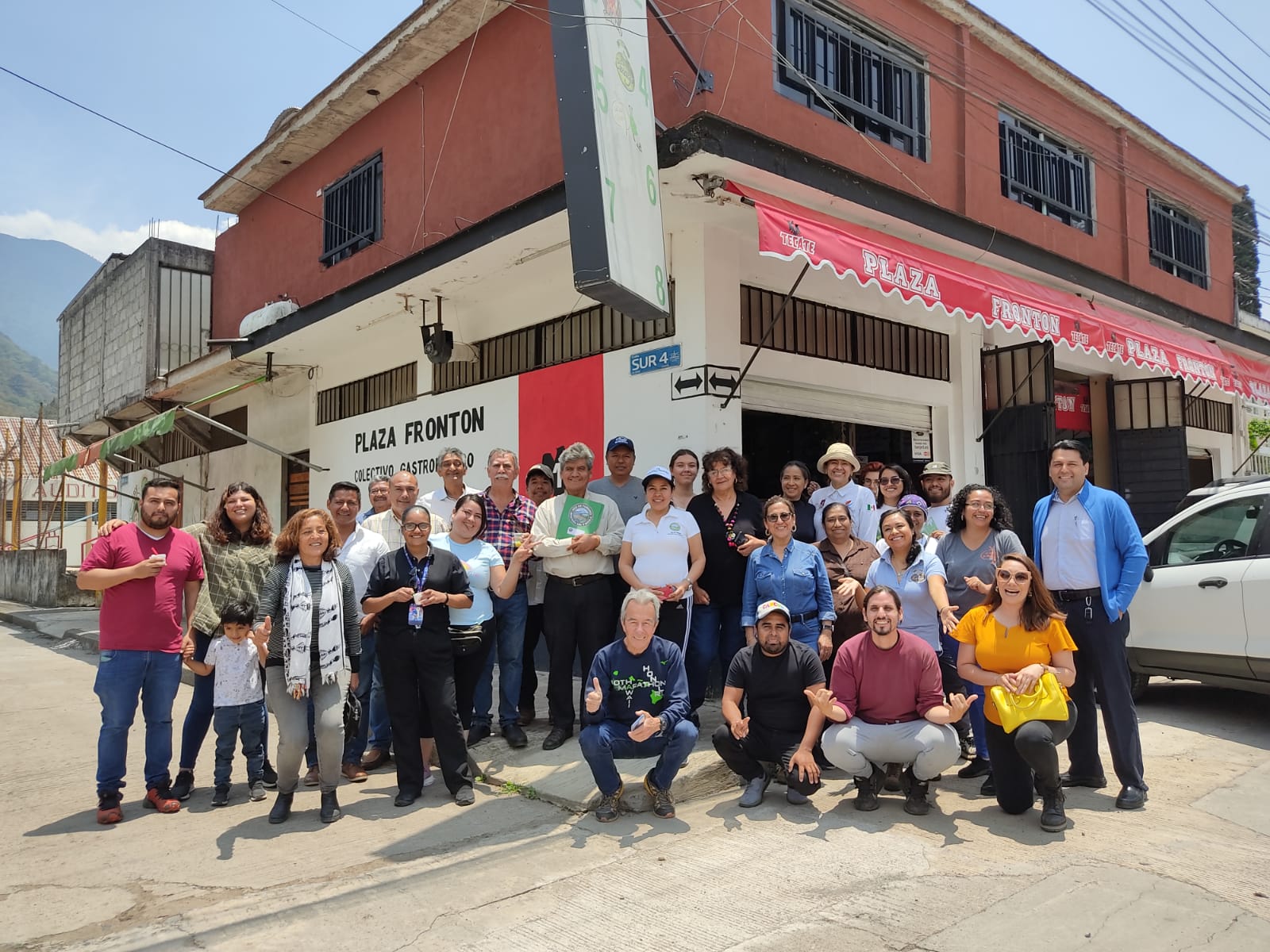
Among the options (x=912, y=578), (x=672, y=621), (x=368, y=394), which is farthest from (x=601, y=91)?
(x=368, y=394)

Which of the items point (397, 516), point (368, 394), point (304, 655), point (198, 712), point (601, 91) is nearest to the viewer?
point (304, 655)

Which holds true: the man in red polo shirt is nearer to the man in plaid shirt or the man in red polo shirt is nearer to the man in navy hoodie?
the man in plaid shirt

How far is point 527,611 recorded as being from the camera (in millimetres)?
6020

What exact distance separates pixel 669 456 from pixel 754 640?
267 centimetres

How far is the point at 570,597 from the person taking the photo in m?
5.60

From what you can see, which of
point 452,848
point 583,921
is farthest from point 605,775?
point 583,921

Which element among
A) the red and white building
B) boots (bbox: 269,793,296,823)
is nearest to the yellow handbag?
the red and white building

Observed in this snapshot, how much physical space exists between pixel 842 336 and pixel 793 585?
14.3ft

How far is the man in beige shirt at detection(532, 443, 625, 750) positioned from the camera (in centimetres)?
558

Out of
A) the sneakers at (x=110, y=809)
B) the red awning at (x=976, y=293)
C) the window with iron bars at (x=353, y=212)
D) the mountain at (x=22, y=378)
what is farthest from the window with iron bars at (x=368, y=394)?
the mountain at (x=22, y=378)

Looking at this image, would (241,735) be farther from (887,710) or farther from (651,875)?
(887,710)

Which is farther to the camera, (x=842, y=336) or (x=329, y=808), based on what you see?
(x=842, y=336)

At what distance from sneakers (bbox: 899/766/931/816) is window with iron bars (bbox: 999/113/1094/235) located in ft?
25.8

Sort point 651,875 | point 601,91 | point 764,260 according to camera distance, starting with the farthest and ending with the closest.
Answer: point 764,260 < point 601,91 < point 651,875
